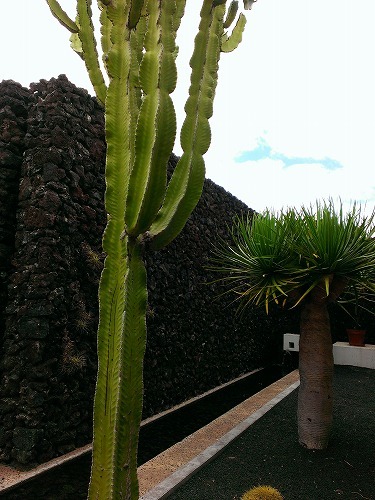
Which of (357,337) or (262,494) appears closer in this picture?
(262,494)

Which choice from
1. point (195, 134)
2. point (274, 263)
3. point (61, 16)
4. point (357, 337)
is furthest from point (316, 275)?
point (357, 337)

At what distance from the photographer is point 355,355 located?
7555 millimetres

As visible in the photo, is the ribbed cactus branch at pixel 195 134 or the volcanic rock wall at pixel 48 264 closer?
the ribbed cactus branch at pixel 195 134

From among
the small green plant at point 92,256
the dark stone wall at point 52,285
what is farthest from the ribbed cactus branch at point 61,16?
the small green plant at point 92,256

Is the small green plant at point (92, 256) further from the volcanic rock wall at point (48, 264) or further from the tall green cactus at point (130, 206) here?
the tall green cactus at point (130, 206)

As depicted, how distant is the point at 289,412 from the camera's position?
429 cm

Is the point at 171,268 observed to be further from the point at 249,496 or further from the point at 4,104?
the point at 249,496

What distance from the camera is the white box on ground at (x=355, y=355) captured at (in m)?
7.42

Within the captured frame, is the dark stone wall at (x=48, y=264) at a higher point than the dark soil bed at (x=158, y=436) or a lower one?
higher

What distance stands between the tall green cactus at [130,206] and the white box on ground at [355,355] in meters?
6.85

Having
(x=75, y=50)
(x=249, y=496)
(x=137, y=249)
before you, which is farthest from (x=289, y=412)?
(x=75, y=50)

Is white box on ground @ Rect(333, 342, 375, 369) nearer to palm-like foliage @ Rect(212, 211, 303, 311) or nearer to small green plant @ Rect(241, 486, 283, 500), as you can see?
palm-like foliage @ Rect(212, 211, 303, 311)

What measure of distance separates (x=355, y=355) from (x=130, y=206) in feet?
23.6

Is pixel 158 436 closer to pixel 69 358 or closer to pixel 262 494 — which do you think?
pixel 69 358
